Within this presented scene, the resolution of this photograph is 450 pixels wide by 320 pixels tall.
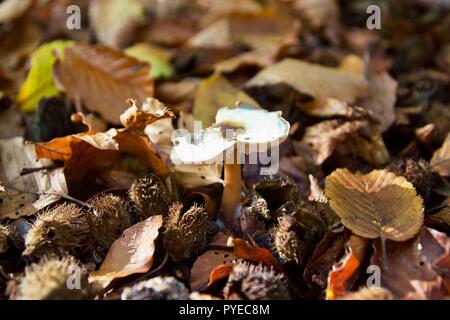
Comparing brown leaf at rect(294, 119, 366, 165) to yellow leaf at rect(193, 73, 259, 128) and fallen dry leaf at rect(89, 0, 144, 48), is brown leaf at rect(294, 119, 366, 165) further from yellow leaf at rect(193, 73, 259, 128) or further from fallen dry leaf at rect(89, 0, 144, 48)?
fallen dry leaf at rect(89, 0, 144, 48)

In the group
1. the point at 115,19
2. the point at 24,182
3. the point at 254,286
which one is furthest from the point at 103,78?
the point at 254,286

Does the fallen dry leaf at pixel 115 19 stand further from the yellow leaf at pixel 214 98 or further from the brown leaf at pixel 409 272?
the brown leaf at pixel 409 272

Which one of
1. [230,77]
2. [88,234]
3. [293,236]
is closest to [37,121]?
[88,234]

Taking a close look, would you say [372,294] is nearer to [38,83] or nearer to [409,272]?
[409,272]

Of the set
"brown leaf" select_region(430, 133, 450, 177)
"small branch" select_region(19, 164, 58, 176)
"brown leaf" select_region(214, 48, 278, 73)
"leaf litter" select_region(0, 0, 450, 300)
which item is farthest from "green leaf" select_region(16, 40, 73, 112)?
"brown leaf" select_region(430, 133, 450, 177)

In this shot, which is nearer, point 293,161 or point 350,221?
point 350,221

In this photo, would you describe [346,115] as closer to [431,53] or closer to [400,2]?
[431,53]

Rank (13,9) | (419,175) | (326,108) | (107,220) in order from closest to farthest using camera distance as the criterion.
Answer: (107,220)
(419,175)
(326,108)
(13,9)
